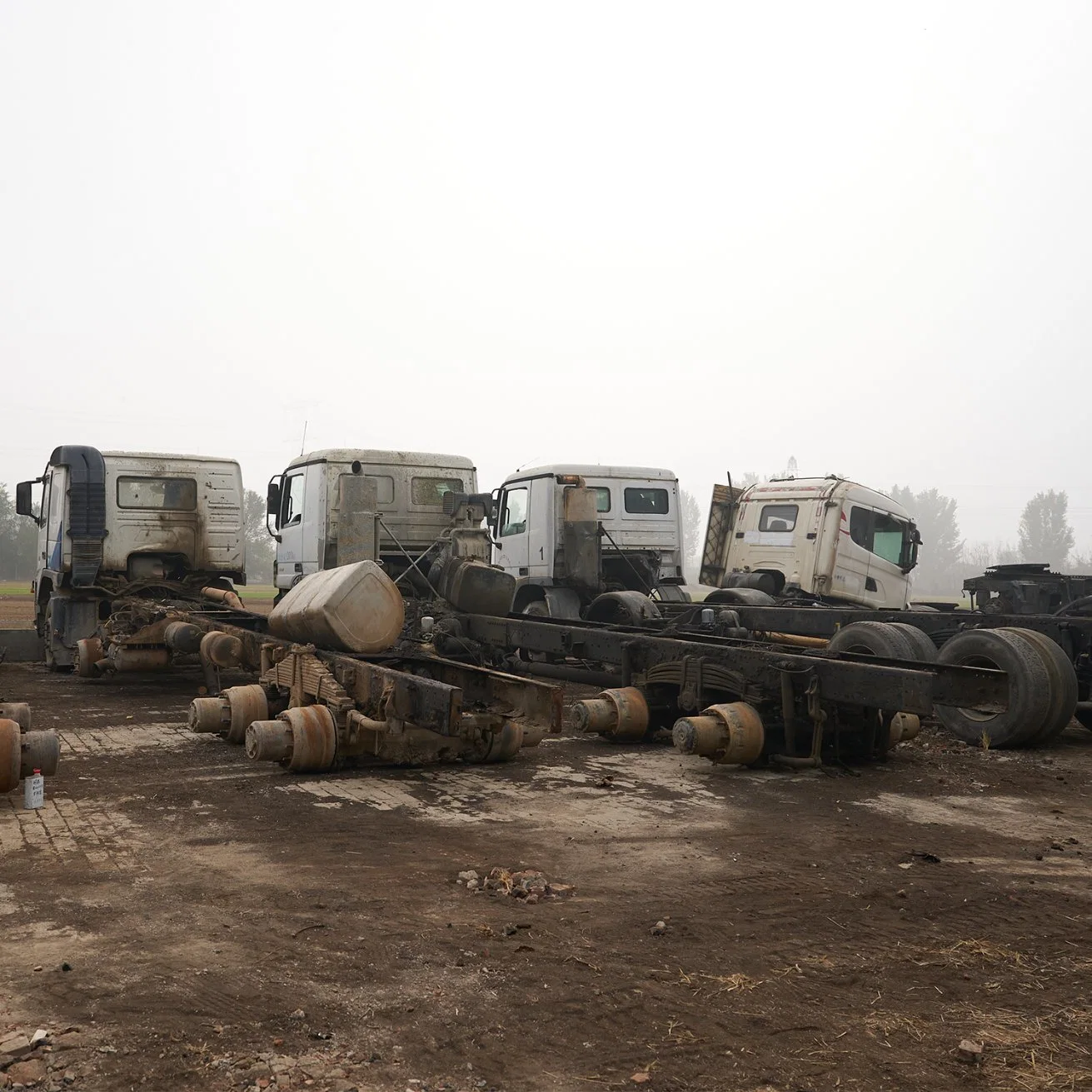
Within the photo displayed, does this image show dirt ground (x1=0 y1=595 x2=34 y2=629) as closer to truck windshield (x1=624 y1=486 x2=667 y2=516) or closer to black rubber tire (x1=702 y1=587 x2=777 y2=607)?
truck windshield (x1=624 y1=486 x2=667 y2=516)

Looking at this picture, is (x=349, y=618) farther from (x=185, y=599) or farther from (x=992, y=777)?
(x=185, y=599)

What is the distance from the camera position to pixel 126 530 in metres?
13.3

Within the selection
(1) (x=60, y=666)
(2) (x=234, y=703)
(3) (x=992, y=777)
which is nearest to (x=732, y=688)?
(3) (x=992, y=777)

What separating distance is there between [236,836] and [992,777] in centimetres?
485

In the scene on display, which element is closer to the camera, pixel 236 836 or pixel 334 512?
pixel 236 836

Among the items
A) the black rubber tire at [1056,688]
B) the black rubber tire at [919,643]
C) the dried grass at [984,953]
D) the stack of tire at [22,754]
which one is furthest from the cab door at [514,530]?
the dried grass at [984,953]

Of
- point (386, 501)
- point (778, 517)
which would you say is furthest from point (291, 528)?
point (778, 517)

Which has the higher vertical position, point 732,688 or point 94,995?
point 732,688

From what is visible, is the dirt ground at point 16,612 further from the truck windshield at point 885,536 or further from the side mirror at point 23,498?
the truck windshield at point 885,536

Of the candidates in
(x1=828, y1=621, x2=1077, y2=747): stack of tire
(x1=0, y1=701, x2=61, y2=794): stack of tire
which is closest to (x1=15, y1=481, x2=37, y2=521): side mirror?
(x1=0, y1=701, x2=61, y2=794): stack of tire

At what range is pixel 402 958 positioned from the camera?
3.83 meters

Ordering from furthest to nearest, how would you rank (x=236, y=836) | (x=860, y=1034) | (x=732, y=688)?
(x=732, y=688), (x=236, y=836), (x=860, y=1034)

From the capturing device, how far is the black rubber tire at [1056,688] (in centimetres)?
788

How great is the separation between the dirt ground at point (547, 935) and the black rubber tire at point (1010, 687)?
91cm
